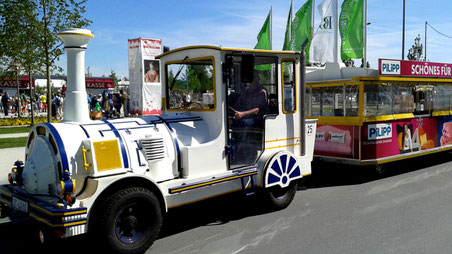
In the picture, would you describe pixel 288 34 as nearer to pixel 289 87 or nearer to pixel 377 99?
pixel 377 99

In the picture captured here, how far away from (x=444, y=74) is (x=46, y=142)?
9247 mm

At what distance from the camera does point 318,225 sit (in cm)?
507

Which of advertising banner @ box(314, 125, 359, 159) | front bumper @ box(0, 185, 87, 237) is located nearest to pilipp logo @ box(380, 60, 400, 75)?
advertising banner @ box(314, 125, 359, 159)

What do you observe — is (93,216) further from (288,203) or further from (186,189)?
(288,203)

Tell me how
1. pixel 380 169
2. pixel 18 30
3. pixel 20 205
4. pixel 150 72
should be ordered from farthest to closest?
pixel 150 72 < pixel 18 30 < pixel 380 169 < pixel 20 205

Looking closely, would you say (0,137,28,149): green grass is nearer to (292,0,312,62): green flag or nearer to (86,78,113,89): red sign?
(292,0,312,62): green flag

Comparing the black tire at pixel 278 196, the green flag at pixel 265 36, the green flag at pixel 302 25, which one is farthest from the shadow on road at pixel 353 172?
the green flag at pixel 265 36

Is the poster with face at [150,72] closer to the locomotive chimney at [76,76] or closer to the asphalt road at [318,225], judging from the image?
the asphalt road at [318,225]

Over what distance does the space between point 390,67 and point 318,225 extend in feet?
14.2

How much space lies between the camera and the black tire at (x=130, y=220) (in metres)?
3.73

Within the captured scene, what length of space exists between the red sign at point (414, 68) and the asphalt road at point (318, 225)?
2329 millimetres

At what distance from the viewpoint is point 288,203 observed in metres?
5.90

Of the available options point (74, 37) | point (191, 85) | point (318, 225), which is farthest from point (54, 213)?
point (318, 225)

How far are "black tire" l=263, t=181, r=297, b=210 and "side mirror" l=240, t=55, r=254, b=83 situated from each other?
1.69 metres
